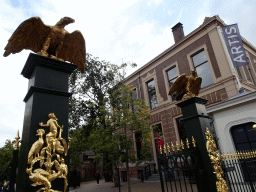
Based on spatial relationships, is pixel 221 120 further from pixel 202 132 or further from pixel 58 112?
pixel 58 112

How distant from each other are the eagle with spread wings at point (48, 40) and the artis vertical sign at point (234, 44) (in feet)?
37.1

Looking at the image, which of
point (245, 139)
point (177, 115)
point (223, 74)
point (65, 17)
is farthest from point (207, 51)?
point (65, 17)

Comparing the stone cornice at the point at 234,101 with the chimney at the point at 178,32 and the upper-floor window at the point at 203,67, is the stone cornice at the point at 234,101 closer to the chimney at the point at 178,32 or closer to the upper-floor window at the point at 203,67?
the upper-floor window at the point at 203,67

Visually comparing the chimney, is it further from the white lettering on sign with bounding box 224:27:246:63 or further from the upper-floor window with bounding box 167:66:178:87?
the white lettering on sign with bounding box 224:27:246:63

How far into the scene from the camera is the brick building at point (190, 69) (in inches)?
490

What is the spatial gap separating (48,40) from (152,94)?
52.9 feet

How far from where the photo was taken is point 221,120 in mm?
10219

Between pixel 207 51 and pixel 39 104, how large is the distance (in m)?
14.0

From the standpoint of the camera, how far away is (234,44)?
Result: 11555 millimetres

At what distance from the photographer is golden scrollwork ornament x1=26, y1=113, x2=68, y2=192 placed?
2.08 meters

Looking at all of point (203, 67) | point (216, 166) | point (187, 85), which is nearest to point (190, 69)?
point (203, 67)

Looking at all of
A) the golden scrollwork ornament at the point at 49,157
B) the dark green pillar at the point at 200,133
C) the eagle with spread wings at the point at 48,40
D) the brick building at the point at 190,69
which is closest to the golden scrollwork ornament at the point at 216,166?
the dark green pillar at the point at 200,133

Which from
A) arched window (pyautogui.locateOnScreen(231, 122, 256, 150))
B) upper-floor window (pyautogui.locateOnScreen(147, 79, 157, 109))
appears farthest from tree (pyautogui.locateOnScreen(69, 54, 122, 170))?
arched window (pyautogui.locateOnScreen(231, 122, 256, 150))

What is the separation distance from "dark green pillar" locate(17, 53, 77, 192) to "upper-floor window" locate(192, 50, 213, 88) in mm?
12997
